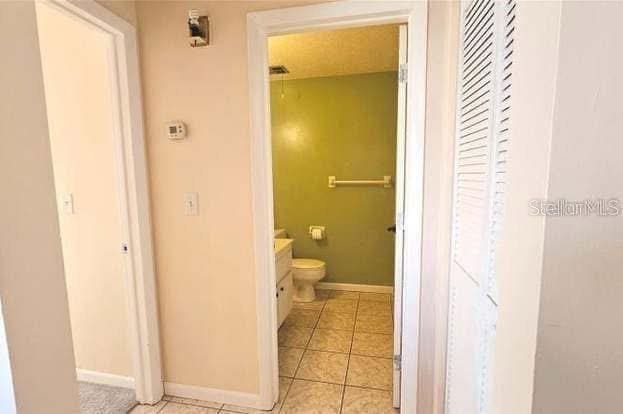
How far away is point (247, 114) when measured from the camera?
1509 mm

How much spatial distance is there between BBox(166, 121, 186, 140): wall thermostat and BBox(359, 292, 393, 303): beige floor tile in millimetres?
2413

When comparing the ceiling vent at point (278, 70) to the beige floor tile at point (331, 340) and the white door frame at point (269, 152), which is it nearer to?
the white door frame at point (269, 152)

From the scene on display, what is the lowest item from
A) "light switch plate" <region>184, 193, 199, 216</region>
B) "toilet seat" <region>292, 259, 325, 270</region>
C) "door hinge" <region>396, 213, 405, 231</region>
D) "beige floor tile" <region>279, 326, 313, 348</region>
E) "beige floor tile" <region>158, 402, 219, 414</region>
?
"beige floor tile" <region>158, 402, 219, 414</region>

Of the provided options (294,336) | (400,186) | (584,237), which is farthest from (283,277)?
(584,237)

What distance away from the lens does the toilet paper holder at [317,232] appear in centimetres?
331

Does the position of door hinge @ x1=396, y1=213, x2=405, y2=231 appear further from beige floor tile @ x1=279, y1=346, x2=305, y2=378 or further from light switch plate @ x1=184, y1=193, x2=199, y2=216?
beige floor tile @ x1=279, y1=346, x2=305, y2=378

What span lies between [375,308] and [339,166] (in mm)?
1516

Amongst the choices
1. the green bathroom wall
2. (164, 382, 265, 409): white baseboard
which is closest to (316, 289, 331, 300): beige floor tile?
the green bathroom wall

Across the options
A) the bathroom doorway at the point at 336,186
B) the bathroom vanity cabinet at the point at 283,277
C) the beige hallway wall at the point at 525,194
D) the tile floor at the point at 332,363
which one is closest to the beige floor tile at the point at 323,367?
the tile floor at the point at 332,363

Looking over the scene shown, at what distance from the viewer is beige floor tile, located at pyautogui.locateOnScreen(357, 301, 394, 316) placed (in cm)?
281

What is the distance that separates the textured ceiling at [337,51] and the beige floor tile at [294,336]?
2260 millimetres

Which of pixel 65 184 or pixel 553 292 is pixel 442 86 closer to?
pixel 553 292

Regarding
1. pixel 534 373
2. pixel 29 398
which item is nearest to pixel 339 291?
pixel 29 398

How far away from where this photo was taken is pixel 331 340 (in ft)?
7.70
